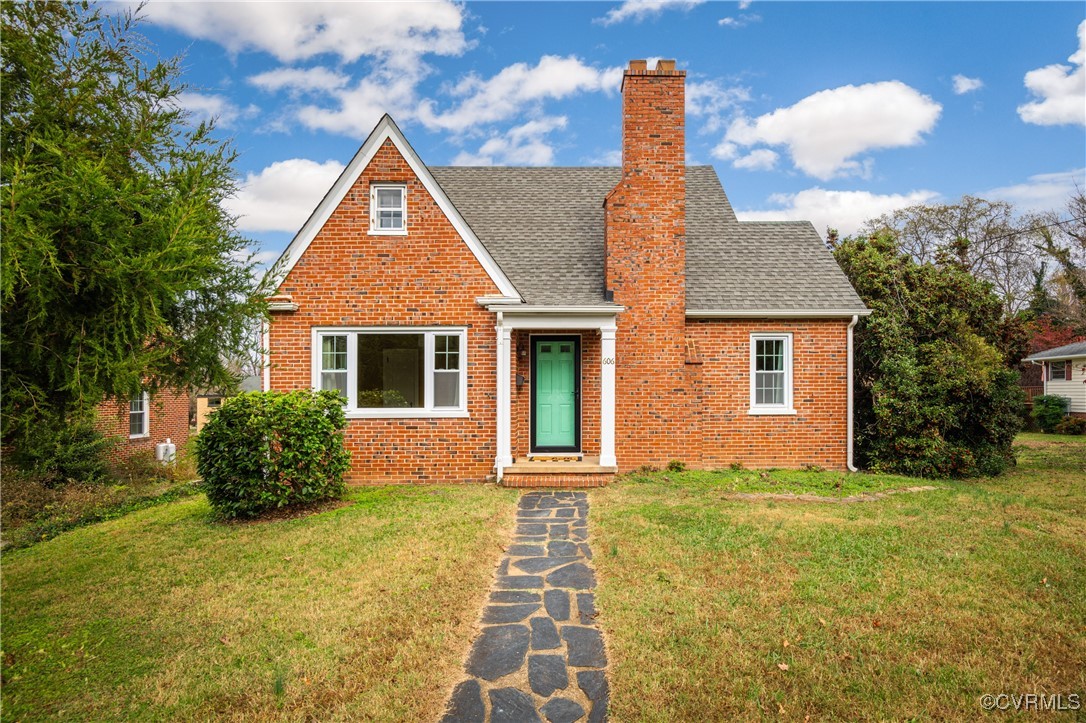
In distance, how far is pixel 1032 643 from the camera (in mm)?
4133

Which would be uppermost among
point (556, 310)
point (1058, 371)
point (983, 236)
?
point (983, 236)

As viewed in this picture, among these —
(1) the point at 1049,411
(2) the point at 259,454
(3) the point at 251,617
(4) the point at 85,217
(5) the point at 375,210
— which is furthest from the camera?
(1) the point at 1049,411

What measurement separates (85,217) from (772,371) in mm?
11837

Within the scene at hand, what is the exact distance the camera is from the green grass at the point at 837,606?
3529 mm

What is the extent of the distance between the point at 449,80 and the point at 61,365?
15205mm

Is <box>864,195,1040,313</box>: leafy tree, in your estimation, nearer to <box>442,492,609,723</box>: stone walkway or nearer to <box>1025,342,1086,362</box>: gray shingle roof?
<box>1025,342,1086,362</box>: gray shingle roof

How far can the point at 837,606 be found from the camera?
4.80m

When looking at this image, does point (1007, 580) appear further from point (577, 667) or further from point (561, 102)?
point (561, 102)

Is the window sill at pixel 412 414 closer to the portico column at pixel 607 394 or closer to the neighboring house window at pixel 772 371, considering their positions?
the portico column at pixel 607 394

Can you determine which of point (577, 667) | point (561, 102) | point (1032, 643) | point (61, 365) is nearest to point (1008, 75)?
point (561, 102)

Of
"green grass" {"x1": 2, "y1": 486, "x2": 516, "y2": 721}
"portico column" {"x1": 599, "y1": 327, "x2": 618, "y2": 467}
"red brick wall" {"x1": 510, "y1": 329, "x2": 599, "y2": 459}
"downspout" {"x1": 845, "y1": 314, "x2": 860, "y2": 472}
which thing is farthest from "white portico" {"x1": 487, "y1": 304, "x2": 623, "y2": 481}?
"downspout" {"x1": 845, "y1": 314, "x2": 860, "y2": 472}

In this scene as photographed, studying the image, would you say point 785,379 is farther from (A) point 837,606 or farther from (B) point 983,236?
(B) point 983,236

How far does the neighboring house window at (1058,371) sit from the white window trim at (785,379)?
25.4 metres

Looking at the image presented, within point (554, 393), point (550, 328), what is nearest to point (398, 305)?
point (550, 328)
